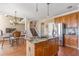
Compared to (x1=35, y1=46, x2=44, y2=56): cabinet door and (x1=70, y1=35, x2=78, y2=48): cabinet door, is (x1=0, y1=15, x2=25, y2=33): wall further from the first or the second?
(x1=70, y1=35, x2=78, y2=48): cabinet door

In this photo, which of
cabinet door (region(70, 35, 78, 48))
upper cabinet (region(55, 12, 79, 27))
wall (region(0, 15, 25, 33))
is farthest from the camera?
upper cabinet (region(55, 12, 79, 27))

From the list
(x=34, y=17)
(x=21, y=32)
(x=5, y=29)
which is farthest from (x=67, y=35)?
(x=5, y=29)

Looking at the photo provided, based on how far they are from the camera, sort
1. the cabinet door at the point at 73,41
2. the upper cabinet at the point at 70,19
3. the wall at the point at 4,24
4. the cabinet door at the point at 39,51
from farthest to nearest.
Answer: the upper cabinet at the point at 70,19
the cabinet door at the point at 73,41
the wall at the point at 4,24
the cabinet door at the point at 39,51

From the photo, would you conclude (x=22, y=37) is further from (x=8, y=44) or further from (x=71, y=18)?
(x=71, y=18)

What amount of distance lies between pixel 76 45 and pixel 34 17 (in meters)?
2.70

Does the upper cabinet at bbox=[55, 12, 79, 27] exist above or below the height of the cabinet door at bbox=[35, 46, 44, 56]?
above

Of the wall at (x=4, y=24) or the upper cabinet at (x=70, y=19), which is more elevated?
the upper cabinet at (x=70, y=19)

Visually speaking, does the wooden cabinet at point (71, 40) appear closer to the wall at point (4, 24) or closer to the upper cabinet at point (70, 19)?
the upper cabinet at point (70, 19)

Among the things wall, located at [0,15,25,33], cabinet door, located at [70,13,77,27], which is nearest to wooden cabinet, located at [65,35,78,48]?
cabinet door, located at [70,13,77,27]

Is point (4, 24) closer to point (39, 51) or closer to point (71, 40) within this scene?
point (39, 51)

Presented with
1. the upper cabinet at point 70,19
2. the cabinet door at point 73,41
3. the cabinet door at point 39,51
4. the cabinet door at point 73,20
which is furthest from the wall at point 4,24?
the cabinet door at point 73,20

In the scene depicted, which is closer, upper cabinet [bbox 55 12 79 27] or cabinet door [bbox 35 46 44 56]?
cabinet door [bbox 35 46 44 56]

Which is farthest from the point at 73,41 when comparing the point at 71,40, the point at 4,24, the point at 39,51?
the point at 4,24

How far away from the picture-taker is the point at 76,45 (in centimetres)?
465
